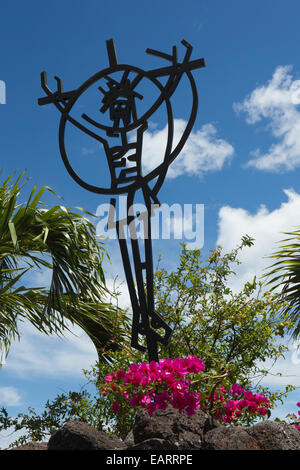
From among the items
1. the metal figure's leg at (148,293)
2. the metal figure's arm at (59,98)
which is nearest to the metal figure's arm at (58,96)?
the metal figure's arm at (59,98)

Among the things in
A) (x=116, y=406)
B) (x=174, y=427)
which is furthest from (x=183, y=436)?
(x=116, y=406)

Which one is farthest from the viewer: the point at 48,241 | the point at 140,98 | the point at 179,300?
the point at 48,241

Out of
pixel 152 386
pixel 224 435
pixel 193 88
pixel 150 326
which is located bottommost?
pixel 224 435

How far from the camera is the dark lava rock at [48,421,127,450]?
2.74m

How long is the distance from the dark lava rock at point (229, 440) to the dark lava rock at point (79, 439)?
554mm

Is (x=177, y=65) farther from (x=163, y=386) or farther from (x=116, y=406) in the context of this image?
(x=116, y=406)

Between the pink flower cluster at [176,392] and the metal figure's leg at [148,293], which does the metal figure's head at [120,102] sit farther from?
the pink flower cluster at [176,392]

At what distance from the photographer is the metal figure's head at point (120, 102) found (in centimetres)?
410

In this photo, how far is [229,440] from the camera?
2.63 m

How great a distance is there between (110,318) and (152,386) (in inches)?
112

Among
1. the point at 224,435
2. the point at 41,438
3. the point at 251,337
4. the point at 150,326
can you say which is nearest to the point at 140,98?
the point at 150,326

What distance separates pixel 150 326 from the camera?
12.1 ft
